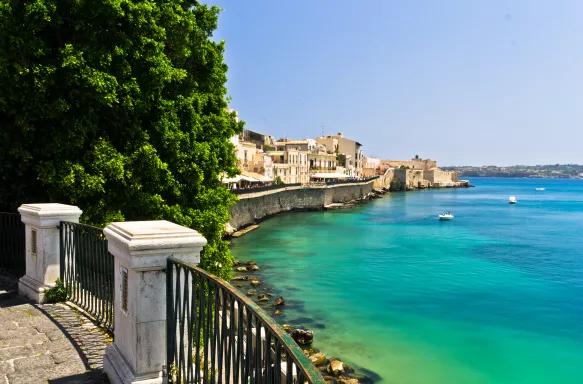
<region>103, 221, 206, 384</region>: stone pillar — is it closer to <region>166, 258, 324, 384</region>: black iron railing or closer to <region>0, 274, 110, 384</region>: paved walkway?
<region>166, 258, 324, 384</region>: black iron railing

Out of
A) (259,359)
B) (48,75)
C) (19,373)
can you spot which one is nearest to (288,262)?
(48,75)

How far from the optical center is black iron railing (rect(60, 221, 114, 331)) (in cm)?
641

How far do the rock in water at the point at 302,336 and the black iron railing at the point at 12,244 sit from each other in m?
10.2

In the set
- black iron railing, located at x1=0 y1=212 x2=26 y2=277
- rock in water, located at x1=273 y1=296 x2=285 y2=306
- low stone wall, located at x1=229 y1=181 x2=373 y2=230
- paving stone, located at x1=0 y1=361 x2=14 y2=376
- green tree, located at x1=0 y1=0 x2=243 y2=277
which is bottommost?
rock in water, located at x1=273 y1=296 x2=285 y2=306

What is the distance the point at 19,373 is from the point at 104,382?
107cm

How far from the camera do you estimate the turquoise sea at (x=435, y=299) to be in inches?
680

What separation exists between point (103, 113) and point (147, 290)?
961 cm

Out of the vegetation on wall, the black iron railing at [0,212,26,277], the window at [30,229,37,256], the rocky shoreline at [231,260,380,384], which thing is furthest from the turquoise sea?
the vegetation on wall

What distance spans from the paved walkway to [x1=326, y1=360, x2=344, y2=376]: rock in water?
9.65 meters

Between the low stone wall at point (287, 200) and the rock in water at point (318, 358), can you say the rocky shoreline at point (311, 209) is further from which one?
the rock in water at point (318, 358)

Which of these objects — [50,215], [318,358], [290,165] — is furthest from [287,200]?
[50,215]

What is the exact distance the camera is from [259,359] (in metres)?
2.91

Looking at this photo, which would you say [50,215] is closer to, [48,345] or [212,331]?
[48,345]

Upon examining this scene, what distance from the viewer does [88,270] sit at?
7.09m
